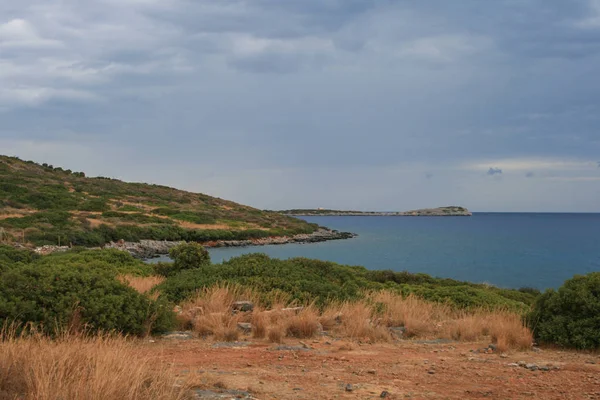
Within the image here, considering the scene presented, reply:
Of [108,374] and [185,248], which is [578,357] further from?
[185,248]

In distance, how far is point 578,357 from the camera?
30.2ft

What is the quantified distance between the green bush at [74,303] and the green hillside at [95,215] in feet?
116

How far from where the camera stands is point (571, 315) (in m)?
10.5

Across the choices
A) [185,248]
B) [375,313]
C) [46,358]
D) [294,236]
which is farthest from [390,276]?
[294,236]

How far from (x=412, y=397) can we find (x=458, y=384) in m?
1.04

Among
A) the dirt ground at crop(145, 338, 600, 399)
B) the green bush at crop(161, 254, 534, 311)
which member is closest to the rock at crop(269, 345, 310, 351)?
the dirt ground at crop(145, 338, 600, 399)

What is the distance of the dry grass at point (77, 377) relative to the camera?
14.3 feet

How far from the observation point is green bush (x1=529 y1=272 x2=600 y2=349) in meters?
9.87

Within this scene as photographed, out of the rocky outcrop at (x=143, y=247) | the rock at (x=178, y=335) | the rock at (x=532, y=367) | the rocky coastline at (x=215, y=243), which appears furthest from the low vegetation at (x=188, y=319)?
the rocky outcrop at (x=143, y=247)

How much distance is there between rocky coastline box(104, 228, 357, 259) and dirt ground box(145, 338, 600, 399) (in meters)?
32.1

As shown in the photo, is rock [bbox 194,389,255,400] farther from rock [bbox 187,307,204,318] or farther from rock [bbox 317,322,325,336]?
rock [bbox 187,307,204,318]

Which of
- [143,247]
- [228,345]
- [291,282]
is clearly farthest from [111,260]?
[143,247]

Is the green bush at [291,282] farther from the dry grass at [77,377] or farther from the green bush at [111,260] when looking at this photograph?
the dry grass at [77,377]

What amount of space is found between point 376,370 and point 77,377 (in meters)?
4.34
